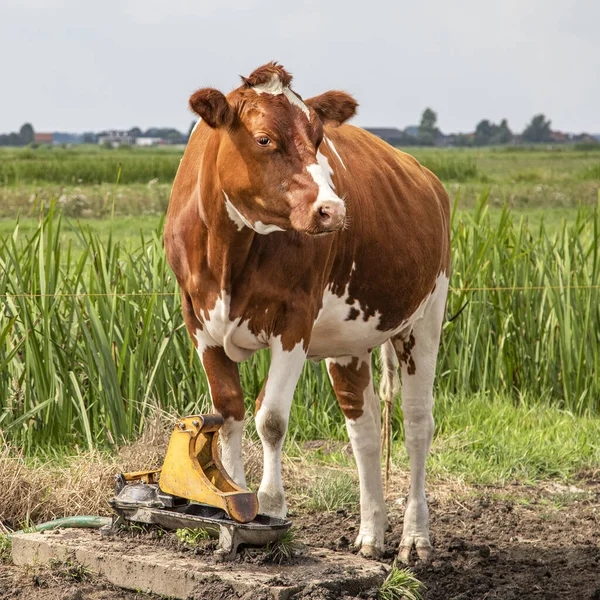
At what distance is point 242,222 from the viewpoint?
11.2 feet

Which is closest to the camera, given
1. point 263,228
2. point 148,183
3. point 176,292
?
point 263,228

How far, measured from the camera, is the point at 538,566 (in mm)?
4508

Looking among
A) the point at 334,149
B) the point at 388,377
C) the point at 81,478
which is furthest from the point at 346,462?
the point at 334,149

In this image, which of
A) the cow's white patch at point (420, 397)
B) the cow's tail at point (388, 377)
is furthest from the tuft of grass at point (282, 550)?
the cow's tail at point (388, 377)

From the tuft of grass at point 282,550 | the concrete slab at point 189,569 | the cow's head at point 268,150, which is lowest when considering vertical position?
the concrete slab at point 189,569

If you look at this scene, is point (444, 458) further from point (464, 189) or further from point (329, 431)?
point (464, 189)

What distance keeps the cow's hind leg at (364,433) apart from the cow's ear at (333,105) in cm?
137

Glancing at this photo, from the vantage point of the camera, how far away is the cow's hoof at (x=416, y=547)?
4504 millimetres

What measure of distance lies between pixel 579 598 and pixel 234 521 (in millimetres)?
1590

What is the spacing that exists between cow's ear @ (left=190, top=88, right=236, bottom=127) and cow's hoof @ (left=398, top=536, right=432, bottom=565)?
2249mm

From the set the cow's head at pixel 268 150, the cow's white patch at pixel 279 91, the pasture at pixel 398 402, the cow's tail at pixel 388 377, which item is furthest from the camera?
the cow's tail at pixel 388 377

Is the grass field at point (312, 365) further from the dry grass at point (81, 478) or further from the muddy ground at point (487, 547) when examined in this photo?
the muddy ground at point (487, 547)

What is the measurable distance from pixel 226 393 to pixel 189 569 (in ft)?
2.09

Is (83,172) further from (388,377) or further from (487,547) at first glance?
(487,547)
